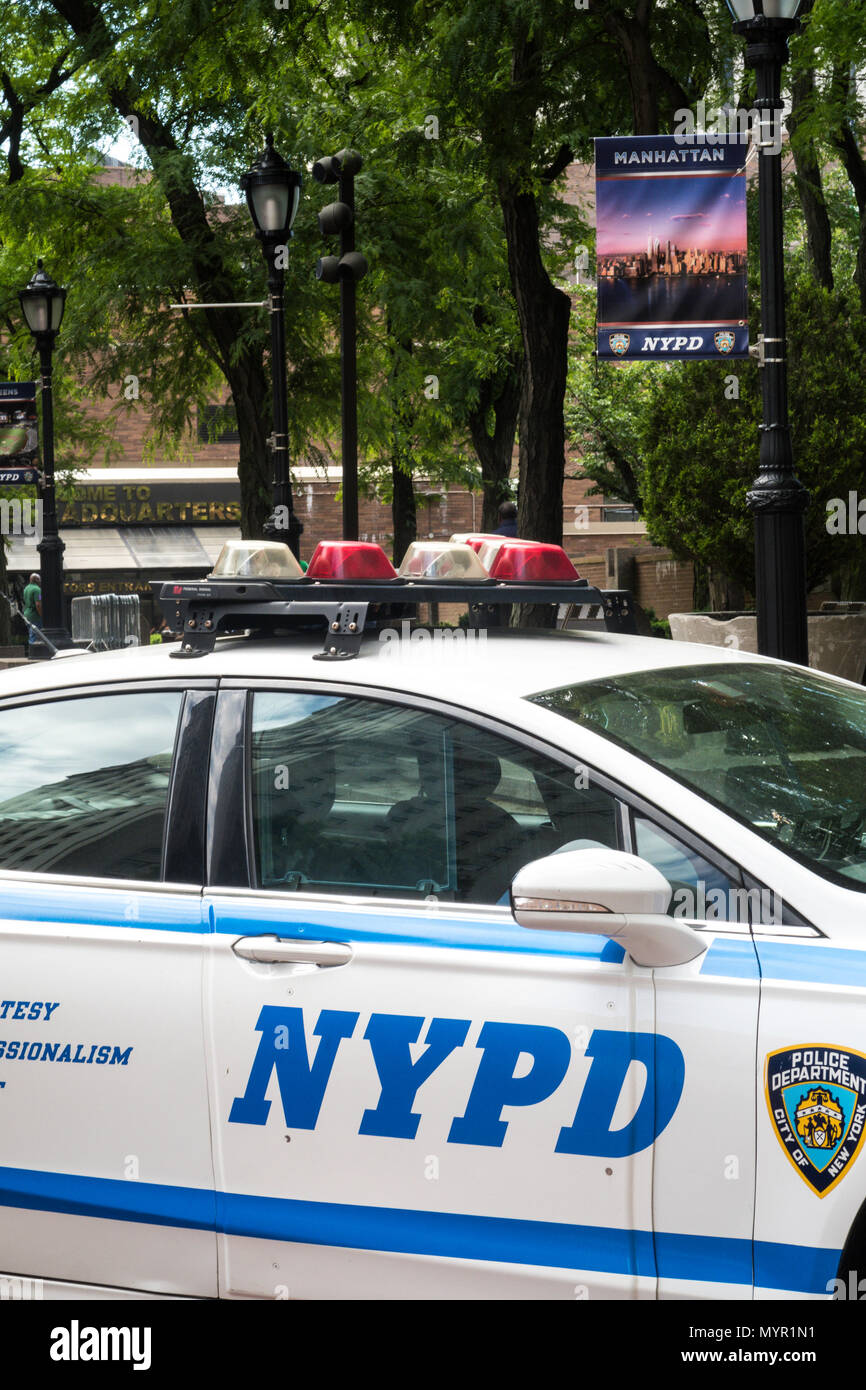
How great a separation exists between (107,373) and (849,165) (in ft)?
32.7

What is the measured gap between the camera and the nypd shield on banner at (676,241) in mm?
8508

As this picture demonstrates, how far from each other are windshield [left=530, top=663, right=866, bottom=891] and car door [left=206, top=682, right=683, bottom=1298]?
0.17 meters

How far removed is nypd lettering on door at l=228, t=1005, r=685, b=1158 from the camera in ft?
8.35

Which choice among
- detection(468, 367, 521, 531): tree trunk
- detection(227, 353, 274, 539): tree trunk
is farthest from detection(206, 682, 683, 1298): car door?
detection(468, 367, 521, 531): tree trunk

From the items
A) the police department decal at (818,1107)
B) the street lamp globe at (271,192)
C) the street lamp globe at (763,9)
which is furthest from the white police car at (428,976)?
the street lamp globe at (271,192)

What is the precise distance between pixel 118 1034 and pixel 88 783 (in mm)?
625

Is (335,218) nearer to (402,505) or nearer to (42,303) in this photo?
(42,303)

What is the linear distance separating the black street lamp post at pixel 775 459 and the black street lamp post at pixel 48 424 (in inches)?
443

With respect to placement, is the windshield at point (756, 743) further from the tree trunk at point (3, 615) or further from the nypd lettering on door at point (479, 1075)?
the tree trunk at point (3, 615)

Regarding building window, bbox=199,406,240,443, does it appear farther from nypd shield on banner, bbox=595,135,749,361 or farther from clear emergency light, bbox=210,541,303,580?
clear emergency light, bbox=210,541,303,580

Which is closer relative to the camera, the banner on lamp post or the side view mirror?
the side view mirror

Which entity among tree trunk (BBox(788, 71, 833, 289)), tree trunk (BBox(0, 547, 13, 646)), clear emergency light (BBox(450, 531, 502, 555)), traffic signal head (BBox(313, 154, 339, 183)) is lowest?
tree trunk (BBox(0, 547, 13, 646))

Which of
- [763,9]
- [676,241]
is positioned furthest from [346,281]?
[763,9]
